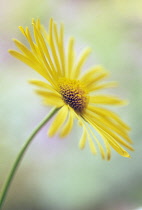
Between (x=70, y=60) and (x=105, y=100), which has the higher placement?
(x=70, y=60)

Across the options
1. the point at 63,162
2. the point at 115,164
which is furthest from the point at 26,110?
the point at 115,164

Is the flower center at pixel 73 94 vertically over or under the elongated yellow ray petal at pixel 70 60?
under

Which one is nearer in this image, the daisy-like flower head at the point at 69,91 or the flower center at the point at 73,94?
the daisy-like flower head at the point at 69,91

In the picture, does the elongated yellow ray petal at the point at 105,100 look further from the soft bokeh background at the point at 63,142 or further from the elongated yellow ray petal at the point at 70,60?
the soft bokeh background at the point at 63,142

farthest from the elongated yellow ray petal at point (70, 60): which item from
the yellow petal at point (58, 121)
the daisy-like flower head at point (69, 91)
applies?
the yellow petal at point (58, 121)

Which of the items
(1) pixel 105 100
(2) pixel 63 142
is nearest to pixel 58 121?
(1) pixel 105 100

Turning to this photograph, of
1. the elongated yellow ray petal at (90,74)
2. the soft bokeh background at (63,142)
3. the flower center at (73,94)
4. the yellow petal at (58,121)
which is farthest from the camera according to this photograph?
the soft bokeh background at (63,142)

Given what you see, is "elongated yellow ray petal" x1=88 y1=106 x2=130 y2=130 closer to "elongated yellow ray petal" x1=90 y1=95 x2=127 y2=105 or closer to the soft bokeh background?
"elongated yellow ray petal" x1=90 y1=95 x2=127 y2=105

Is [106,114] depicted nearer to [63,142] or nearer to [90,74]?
[90,74]
